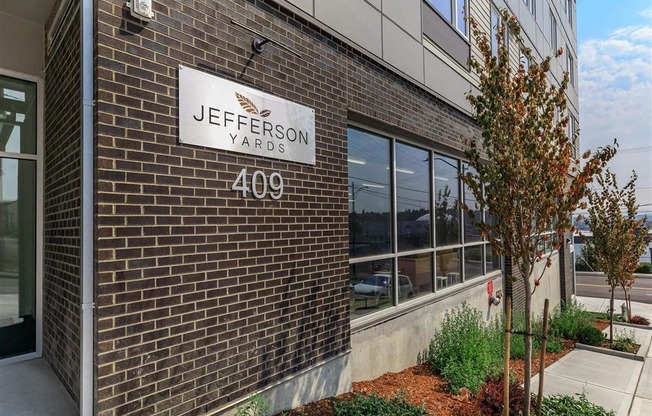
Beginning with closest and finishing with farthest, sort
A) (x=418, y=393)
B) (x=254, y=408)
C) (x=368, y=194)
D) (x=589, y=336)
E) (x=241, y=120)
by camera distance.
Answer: (x=254, y=408), (x=241, y=120), (x=418, y=393), (x=368, y=194), (x=589, y=336)

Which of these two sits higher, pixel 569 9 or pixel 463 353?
pixel 569 9

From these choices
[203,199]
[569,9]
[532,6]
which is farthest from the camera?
[569,9]

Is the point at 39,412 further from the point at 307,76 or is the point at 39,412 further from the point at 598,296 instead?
the point at 598,296

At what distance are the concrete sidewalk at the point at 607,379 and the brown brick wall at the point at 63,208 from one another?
18.6 feet

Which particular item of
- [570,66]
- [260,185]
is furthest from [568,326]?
[570,66]

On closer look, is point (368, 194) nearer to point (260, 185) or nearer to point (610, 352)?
point (260, 185)

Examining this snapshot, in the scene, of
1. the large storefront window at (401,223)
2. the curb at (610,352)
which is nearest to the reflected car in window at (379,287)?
the large storefront window at (401,223)

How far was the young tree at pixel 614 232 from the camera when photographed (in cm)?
938

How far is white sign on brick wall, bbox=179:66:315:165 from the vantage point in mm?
3254

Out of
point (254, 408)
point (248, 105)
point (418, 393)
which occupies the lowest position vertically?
point (418, 393)

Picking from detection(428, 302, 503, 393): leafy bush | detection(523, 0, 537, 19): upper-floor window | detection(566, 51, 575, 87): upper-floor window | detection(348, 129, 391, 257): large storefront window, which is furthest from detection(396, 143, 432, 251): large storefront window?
detection(566, 51, 575, 87): upper-floor window

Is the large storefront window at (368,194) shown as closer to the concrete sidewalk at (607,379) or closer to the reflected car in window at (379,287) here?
the reflected car in window at (379,287)

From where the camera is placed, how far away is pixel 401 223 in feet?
21.2

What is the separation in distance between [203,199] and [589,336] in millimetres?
9293
